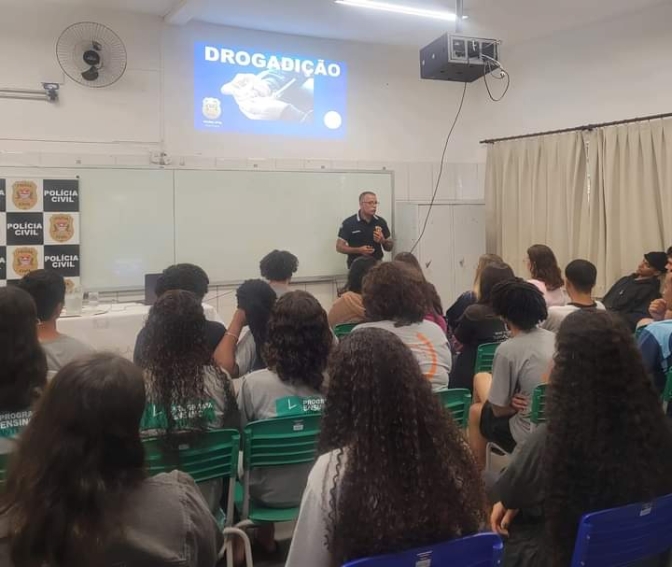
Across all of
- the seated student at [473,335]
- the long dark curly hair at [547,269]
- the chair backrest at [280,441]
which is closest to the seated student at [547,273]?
the long dark curly hair at [547,269]

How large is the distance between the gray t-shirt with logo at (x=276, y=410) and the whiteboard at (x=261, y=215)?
365 cm

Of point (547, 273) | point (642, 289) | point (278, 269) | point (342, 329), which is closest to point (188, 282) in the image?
point (278, 269)

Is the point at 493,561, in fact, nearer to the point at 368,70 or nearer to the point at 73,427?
the point at 73,427

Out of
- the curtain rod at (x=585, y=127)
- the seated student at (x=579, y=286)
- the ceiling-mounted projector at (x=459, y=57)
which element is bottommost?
the seated student at (x=579, y=286)

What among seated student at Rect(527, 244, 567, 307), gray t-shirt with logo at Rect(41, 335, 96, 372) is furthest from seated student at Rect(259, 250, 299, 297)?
seated student at Rect(527, 244, 567, 307)

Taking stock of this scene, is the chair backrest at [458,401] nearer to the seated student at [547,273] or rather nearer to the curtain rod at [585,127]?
the seated student at [547,273]

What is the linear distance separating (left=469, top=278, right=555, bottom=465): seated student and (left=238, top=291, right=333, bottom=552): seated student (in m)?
0.83

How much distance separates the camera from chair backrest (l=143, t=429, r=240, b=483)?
1.91 meters

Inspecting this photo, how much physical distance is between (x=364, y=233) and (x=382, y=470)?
197 inches

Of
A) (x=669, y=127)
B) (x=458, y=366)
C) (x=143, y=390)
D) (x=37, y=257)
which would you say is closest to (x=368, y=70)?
(x=669, y=127)

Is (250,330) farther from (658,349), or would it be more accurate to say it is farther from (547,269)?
(547,269)

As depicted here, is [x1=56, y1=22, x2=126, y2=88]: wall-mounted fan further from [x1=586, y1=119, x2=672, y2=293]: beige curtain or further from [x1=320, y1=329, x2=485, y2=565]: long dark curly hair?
[x1=320, y1=329, x2=485, y2=565]: long dark curly hair

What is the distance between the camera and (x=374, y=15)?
5.48 metres

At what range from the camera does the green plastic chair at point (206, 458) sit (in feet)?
6.27
